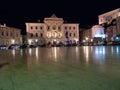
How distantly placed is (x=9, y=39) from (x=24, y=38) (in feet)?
68.4

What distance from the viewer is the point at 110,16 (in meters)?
106

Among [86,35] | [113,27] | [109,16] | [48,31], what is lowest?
[86,35]

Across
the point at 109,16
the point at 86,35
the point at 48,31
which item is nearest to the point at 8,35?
the point at 48,31

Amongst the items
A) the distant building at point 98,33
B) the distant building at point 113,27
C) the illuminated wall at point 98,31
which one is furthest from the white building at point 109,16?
the distant building at point 98,33

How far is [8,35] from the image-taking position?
8906 centimetres

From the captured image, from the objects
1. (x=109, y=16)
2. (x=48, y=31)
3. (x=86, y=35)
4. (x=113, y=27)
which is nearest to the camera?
(x=113, y=27)

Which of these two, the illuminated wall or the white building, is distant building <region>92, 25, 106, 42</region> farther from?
the white building

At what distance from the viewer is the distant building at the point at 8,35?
83.9m

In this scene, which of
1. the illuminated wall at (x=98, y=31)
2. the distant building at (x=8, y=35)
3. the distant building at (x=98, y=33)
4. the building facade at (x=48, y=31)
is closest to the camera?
the distant building at (x=8, y=35)

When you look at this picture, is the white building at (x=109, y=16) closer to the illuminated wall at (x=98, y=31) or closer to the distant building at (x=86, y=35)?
the illuminated wall at (x=98, y=31)

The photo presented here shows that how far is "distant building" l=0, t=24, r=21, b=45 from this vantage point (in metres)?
83.9

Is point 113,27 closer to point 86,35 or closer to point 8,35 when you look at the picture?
point 86,35

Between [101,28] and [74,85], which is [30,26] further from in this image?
[74,85]

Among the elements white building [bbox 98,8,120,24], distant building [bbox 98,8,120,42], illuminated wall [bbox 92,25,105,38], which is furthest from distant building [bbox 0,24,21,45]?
white building [bbox 98,8,120,24]
